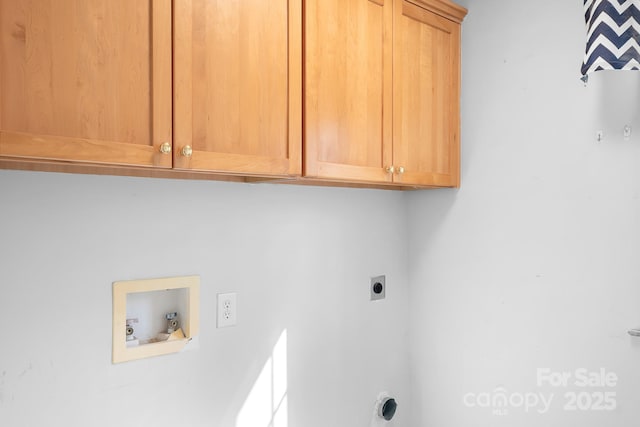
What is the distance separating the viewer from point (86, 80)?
44.1 inches

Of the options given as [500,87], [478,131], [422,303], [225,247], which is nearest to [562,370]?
[422,303]

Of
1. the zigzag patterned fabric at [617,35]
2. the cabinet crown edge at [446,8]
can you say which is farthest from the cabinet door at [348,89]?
the zigzag patterned fabric at [617,35]

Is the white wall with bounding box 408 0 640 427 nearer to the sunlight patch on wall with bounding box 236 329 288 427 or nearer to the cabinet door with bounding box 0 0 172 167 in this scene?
the sunlight patch on wall with bounding box 236 329 288 427

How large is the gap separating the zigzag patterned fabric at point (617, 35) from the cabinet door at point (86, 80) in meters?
1.32

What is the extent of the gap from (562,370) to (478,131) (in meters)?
1.01

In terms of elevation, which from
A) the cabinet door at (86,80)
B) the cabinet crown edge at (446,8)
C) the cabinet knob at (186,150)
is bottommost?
the cabinet knob at (186,150)

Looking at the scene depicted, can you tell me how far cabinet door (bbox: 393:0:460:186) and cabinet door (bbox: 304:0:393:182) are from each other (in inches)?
2.8

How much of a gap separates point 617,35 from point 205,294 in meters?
1.56

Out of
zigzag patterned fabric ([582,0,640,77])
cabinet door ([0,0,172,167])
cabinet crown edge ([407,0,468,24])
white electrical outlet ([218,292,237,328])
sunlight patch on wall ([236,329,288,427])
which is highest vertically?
cabinet crown edge ([407,0,468,24])

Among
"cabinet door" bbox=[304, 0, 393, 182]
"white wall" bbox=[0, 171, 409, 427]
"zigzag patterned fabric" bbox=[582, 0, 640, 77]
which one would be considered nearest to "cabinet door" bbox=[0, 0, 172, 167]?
"white wall" bbox=[0, 171, 409, 427]

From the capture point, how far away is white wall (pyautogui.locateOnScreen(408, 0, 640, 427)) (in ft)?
5.86

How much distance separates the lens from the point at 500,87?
207 centimetres

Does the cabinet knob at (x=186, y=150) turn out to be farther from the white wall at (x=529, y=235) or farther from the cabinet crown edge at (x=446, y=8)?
the white wall at (x=529, y=235)

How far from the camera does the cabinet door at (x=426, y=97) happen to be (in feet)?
6.16
